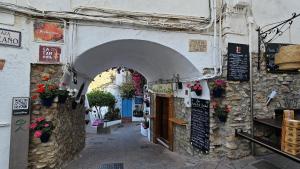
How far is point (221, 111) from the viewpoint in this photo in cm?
458

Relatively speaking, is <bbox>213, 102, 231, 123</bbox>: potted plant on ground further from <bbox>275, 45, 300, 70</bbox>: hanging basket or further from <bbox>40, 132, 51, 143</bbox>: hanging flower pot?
<bbox>40, 132, 51, 143</bbox>: hanging flower pot

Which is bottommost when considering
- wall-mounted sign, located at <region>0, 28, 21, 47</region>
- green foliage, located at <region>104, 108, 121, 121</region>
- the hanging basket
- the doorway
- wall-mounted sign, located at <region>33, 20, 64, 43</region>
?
green foliage, located at <region>104, 108, 121, 121</region>

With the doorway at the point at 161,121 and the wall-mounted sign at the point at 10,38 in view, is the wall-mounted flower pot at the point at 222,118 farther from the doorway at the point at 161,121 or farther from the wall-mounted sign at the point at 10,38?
the wall-mounted sign at the point at 10,38

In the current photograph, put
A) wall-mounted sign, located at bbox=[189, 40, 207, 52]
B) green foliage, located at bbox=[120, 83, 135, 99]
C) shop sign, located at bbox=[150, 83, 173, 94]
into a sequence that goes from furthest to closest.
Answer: green foliage, located at bbox=[120, 83, 135, 99], shop sign, located at bbox=[150, 83, 173, 94], wall-mounted sign, located at bbox=[189, 40, 207, 52]

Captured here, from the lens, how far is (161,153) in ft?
20.6

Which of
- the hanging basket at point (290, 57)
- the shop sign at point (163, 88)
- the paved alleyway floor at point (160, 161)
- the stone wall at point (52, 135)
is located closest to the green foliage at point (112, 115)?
the shop sign at point (163, 88)

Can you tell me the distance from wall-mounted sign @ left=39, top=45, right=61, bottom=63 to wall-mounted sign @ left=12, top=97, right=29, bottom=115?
779 mm

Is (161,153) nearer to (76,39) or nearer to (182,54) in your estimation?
(182,54)

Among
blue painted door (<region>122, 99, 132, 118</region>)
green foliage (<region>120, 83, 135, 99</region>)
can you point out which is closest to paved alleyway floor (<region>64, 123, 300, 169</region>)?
green foliage (<region>120, 83, 135, 99</region>)

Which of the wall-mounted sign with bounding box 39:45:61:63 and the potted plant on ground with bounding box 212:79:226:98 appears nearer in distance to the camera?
the wall-mounted sign with bounding box 39:45:61:63

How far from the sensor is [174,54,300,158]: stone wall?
4.68 m

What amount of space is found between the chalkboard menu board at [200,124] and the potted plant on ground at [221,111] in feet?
0.76

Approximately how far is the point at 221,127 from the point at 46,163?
3568 mm

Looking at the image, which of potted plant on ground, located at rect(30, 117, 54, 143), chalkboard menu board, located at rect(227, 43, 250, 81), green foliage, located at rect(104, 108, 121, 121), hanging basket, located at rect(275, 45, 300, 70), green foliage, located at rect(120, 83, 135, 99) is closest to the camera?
hanging basket, located at rect(275, 45, 300, 70)
